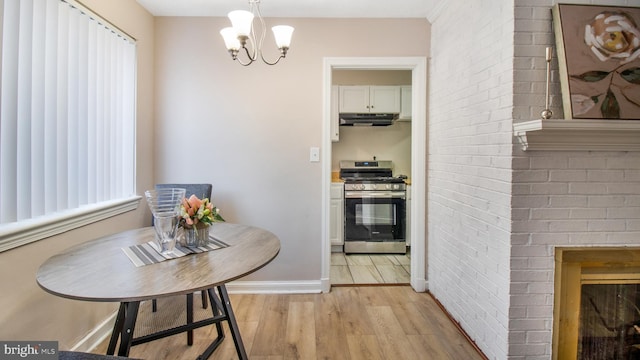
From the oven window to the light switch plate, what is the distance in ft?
4.20

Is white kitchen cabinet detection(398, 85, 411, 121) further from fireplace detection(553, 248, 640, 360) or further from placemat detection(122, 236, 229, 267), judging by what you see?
placemat detection(122, 236, 229, 267)

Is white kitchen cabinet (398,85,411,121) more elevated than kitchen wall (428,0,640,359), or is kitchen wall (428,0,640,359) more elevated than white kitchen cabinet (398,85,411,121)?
white kitchen cabinet (398,85,411,121)

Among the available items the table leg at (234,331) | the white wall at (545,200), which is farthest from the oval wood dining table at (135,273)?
the white wall at (545,200)

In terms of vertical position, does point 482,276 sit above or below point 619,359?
above

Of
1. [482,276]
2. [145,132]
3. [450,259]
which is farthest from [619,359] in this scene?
[145,132]

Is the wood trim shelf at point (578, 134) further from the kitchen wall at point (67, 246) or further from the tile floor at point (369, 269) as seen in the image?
the kitchen wall at point (67, 246)

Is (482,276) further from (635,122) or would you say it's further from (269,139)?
(269,139)

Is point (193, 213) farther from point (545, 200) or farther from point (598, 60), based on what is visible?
point (598, 60)

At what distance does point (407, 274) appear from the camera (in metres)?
3.26

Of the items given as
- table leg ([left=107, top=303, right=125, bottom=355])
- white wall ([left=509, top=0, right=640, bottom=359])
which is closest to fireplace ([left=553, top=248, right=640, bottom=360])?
white wall ([left=509, top=0, right=640, bottom=359])

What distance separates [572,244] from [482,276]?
1.59ft

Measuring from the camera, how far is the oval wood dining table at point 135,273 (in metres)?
1.08

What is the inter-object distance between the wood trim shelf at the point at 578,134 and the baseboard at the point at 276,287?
195 cm

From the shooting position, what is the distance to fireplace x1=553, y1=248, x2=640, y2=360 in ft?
5.48
